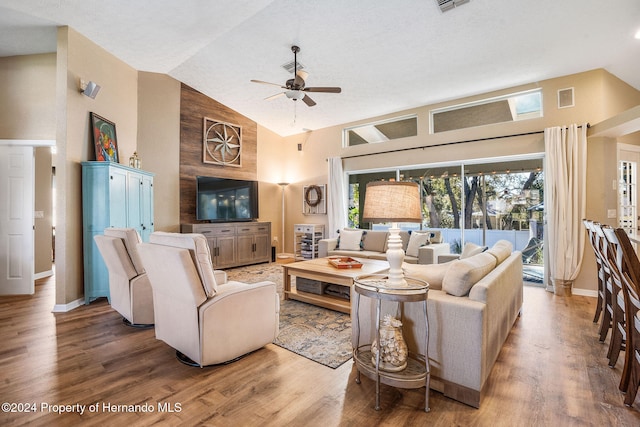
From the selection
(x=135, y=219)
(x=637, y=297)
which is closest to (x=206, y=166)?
(x=135, y=219)

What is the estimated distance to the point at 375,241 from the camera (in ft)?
17.6

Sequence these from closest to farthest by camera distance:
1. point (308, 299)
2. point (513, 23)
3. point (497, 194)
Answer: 1. point (513, 23)
2. point (308, 299)
3. point (497, 194)

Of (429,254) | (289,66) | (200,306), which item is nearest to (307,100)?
(289,66)

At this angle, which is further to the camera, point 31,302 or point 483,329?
point 31,302

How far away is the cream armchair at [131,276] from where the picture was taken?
2.92 metres

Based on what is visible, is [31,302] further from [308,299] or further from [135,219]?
[308,299]

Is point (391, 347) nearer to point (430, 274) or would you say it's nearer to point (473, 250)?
point (430, 274)

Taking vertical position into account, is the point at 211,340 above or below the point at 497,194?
below

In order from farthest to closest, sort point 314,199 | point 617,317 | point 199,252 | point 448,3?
point 314,199 → point 448,3 → point 617,317 → point 199,252

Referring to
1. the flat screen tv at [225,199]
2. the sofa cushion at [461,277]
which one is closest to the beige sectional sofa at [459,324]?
the sofa cushion at [461,277]

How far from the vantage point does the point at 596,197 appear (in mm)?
4234

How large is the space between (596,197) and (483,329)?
400cm

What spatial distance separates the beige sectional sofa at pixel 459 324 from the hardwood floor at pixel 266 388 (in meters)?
0.17

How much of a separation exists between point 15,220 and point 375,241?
5.34 m
